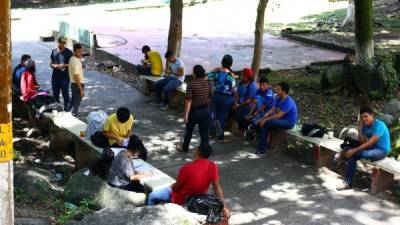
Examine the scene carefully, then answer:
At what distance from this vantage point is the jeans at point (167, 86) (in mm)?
12492

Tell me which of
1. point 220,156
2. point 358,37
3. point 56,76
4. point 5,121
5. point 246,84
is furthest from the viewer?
point 358,37

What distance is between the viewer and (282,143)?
980 centimetres

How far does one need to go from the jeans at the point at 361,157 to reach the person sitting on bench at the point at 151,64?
6.56 m

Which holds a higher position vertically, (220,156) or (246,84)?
(246,84)

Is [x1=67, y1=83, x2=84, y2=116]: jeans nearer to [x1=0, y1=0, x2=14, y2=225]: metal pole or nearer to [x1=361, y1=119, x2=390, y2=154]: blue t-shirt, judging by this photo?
[x1=361, y1=119, x2=390, y2=154]: blue t-shirt

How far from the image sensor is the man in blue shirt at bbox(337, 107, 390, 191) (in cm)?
791

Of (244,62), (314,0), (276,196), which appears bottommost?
(276,196)

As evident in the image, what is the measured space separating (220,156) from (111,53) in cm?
899

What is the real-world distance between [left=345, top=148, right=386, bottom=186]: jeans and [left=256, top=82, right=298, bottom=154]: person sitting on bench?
148cm

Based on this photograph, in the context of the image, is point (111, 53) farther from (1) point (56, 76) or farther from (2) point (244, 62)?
(1) point (56, 76)

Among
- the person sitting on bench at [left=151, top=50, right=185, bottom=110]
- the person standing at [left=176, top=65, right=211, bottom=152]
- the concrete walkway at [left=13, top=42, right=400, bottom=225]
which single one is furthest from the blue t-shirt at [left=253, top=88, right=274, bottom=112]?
the person sitting on bench at [left=151, top=50, right=185, bottom=110]

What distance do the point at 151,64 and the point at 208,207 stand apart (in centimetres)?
785

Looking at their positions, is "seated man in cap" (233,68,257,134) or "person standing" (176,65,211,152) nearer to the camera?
"person standing" (176,65,211,152)

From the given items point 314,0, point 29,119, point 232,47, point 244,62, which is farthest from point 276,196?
point 314,0
